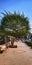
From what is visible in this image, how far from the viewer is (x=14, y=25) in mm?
26766

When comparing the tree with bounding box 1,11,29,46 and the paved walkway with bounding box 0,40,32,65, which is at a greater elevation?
the tree with bounding box 1,11,29,46

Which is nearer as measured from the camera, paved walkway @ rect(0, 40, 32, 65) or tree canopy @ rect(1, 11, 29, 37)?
paved walkway @ rect(0, 40, 32, 65)

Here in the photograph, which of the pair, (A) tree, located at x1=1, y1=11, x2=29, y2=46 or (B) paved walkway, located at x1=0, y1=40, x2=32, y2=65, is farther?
(A) tree, located at x1=1, y1=11, x2=29, y2=46

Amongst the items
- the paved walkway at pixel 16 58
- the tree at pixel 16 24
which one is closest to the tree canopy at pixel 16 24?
the tree at pixel 16 24

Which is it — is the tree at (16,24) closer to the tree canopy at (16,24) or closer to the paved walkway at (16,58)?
the tree canopy at (16,24)

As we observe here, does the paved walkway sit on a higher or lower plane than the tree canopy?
lower

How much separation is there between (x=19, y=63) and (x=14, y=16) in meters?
19.2

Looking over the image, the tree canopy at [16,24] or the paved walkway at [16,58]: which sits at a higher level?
the tree canopy at [16,24]

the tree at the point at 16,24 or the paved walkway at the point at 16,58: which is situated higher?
the tree at the point at 16,24

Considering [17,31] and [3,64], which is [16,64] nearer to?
[3,64]

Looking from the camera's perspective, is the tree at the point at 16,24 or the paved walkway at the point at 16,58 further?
the tree at the point at 16,24

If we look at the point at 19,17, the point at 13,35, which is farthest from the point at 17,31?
the point at 19,17

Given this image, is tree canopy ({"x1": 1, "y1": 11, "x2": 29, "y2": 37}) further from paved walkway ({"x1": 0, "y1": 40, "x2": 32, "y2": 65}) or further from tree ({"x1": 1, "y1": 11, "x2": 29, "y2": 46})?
paved walkway ({"x1": 0, "y1": 40, "x2": 32, "y2": 65})

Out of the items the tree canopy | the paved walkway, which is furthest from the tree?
the paved walkway
